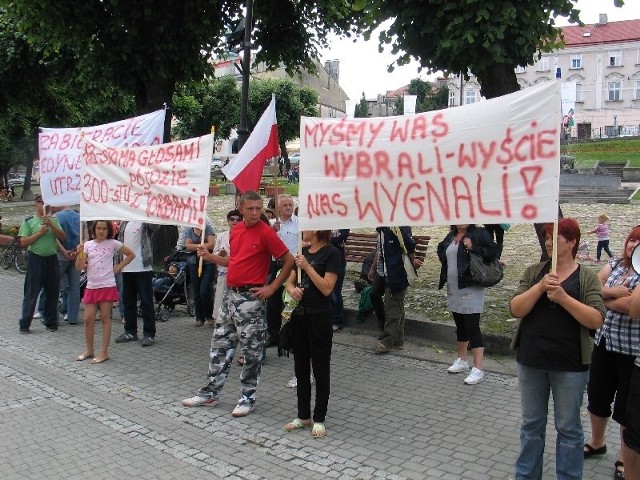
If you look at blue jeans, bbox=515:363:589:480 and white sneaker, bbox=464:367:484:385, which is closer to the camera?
blue jeans, bbox=515:363:589:480

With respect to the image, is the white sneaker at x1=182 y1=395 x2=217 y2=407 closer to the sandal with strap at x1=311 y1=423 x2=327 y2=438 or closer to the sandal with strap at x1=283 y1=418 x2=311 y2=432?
the sandal with strap at x1=283 y1=418 x2=311 y2=432

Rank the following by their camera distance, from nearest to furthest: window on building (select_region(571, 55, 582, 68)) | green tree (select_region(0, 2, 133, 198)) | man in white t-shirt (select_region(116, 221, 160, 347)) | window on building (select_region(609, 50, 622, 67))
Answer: man in white t-shirt (select_region(116, 221, 160, 347)) → green tree (select_region(0, 2, 133, 198)) → window on building (select_region(609, 50, 622, 67)) → window on building (select_region(571, 55, 582, 68))

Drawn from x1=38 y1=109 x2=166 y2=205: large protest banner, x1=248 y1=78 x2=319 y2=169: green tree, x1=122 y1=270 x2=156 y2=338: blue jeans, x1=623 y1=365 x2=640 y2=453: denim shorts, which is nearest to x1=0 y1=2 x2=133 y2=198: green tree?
x1=38 y1=109 x2=166 y2=205: large protest banner

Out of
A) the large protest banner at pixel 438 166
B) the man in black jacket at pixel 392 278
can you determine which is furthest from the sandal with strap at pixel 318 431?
the man in black jacket at pixel 392 278

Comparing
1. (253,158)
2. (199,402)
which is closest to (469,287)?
(253,158)

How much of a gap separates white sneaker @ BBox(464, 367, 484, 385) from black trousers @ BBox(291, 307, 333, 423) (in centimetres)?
188

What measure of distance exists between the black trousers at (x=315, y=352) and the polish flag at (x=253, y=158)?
174 cm

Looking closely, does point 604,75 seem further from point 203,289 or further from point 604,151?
point 203,289

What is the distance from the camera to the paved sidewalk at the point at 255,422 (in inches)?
205

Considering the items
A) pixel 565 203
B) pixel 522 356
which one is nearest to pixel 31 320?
pixel 522 356

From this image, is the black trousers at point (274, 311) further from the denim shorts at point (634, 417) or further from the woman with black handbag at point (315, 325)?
the denim shorts at point (634, 417)

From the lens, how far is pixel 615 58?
78.6 m

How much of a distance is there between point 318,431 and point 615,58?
83318 mm

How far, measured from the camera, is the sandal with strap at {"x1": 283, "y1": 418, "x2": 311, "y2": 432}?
590 centimetres
